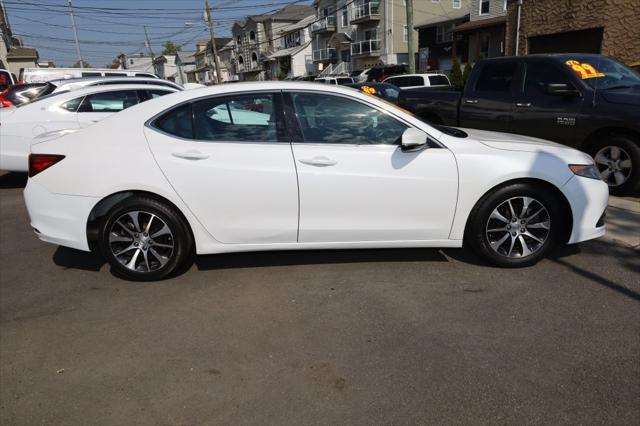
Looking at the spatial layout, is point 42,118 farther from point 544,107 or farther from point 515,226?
point 544,107

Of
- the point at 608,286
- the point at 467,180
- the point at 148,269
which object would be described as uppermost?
the point at 467,180

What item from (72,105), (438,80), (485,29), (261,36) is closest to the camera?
(72,105)

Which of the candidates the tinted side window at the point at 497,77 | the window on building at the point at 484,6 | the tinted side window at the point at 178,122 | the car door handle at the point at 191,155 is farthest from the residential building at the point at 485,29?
the car door handle at the point at 191,155

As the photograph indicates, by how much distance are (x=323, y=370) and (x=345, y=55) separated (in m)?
50.6

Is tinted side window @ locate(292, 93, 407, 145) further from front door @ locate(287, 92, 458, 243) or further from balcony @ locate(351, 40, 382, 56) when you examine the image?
balcony @ locate(351, 40, 382, 56)

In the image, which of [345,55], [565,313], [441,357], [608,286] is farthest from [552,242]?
[345,55]

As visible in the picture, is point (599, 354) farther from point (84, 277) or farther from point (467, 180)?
point (84, 277)

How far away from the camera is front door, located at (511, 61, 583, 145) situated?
6.04m

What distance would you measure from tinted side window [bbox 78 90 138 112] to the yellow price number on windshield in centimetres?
666

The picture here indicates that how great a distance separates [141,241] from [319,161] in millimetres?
1599

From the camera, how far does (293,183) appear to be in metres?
3.69

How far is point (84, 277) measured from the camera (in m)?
4.16

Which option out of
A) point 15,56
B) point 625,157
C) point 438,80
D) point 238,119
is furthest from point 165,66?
point 238,119

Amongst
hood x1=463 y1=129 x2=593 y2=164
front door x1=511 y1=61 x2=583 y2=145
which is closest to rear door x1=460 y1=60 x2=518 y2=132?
front door x1=511 y1=61 x2=583 y2=145
